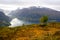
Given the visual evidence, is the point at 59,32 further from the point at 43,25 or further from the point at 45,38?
the point at 43,25

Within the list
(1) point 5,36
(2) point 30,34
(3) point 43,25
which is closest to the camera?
(1) point 5,36

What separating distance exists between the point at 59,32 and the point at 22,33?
7.37 metres

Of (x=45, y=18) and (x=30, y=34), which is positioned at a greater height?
(x=45, y=18)

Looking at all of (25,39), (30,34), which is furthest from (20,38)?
(30,34)

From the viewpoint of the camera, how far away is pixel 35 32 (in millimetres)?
33062

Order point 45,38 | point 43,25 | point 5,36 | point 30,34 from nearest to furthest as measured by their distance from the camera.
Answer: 1. point 45,38
2. point 5,36
3. point 30,34
4. point 43,25

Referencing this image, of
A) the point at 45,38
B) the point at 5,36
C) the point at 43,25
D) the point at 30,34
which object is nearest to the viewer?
the point at 45,38

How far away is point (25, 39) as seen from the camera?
28094mm

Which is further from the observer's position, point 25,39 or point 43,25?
point 43,25

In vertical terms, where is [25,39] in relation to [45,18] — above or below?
below

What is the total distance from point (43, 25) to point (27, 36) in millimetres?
11054

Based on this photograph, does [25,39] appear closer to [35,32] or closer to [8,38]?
[8,38]

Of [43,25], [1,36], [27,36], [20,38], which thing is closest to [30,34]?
[27,36]

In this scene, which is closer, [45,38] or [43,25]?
[45,38]
